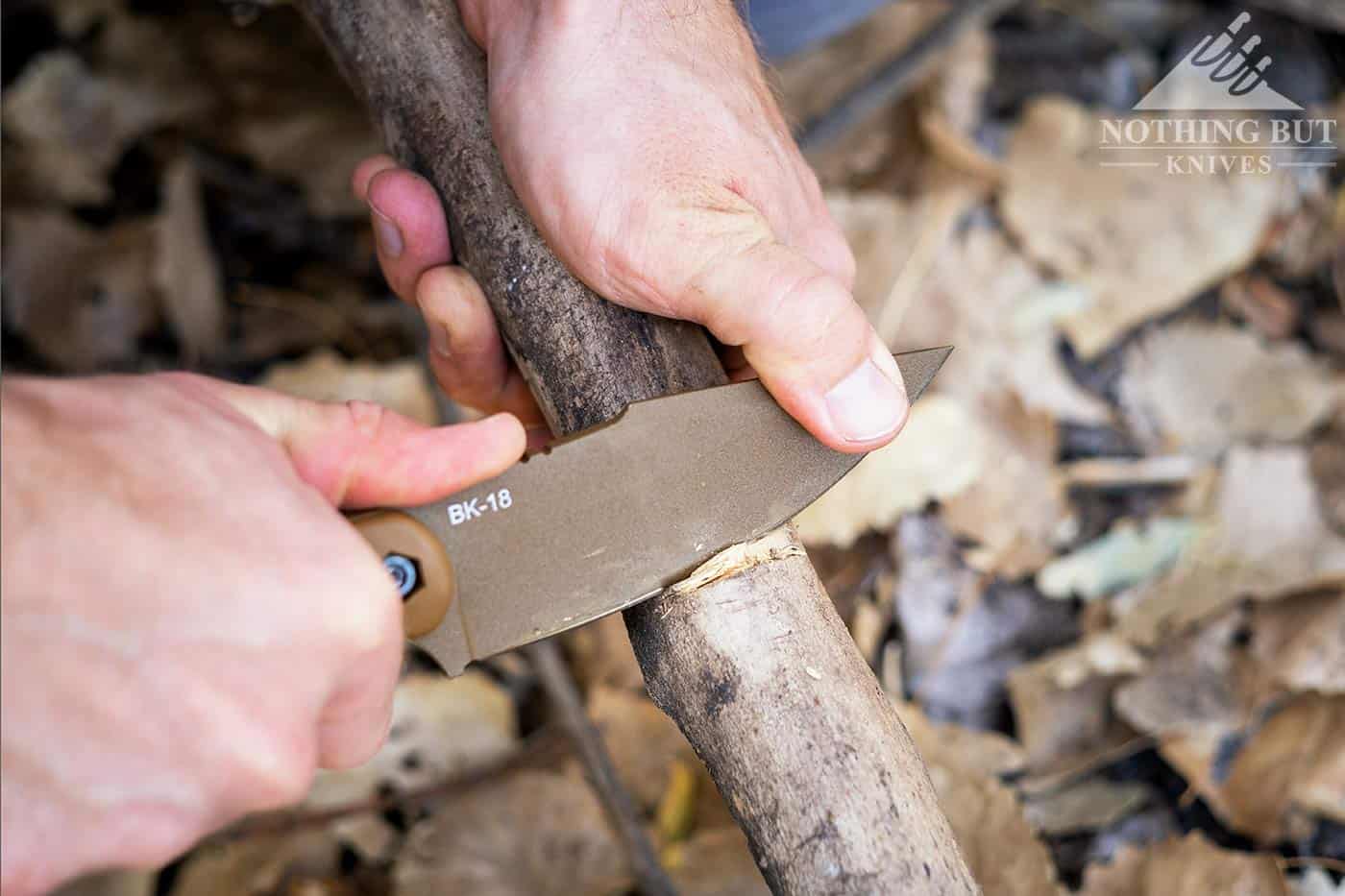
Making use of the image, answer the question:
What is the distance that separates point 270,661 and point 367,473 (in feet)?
0.97

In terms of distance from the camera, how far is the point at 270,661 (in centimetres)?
134

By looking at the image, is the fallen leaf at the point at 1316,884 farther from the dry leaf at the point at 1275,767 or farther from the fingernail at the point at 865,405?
the fingernail at the point at 865,405

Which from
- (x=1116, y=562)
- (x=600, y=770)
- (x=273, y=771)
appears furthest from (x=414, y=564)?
(x=1116, y=562)

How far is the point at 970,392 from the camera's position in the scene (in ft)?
10.1

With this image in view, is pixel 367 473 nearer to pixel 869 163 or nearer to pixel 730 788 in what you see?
pixel 730 788

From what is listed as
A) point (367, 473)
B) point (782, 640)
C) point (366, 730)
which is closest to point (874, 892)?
point (782, 640)

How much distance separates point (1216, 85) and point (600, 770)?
117 inches

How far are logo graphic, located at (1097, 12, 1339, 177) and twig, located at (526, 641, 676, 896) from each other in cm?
225

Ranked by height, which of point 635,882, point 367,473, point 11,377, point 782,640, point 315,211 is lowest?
point 635,882

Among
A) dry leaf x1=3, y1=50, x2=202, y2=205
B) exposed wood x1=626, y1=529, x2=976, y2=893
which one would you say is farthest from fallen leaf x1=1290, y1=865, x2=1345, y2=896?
dry leaf x1=3, y1=50, x2=202, y2=205

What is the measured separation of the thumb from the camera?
5.09ft

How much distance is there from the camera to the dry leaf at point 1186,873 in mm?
2037

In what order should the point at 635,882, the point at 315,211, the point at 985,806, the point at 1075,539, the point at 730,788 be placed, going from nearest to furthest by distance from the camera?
the point at 730,788 < the point at 985,806 < the point at 635,882 < the point at 1075,539 < the point at 315,211

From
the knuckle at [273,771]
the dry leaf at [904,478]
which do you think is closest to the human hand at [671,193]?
the knuckle at [273,771]
